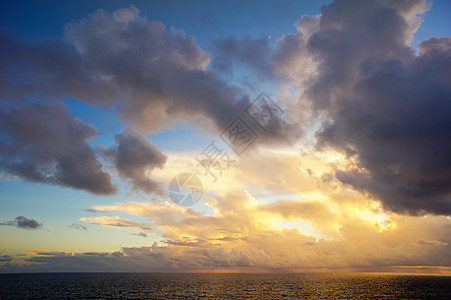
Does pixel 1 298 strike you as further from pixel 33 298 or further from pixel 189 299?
pixel 189 299

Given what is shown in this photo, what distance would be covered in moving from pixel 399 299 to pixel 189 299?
86432 mm

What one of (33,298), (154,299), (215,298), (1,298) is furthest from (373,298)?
(1,298)

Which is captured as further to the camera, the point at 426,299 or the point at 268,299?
the point at 426,299

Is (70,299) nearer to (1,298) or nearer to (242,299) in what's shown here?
(1,298)

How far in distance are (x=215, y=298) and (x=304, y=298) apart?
3608 cm

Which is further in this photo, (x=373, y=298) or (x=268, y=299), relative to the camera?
(x=373, y=298)

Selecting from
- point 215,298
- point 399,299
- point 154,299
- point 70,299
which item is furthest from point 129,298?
point 399,299

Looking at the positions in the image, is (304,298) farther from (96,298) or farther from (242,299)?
(96,298)

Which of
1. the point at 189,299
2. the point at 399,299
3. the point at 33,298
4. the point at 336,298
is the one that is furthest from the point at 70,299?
the point at 399,299

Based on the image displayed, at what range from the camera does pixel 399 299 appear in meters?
101

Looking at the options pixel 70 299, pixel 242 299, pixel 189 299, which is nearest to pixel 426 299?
pixel 242 299

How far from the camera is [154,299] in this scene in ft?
319

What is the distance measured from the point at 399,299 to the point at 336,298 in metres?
26.4

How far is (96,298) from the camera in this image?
338 ft
